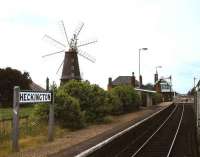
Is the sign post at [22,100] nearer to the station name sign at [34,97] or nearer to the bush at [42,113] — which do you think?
the station name sign at [34,97]

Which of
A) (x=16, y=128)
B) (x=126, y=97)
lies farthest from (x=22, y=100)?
(x=126, y=97)

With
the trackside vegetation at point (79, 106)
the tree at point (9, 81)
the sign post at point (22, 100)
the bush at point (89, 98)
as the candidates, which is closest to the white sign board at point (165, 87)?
the tree at point (9, 81)

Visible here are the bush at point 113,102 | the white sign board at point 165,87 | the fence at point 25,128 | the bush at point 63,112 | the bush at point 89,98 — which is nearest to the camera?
the fence at point 25,128

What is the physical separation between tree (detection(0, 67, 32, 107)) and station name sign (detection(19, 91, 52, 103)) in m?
53.1

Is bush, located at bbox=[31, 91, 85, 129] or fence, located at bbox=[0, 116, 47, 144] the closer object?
fence, located at bbox=[0, 116, 47, 144]

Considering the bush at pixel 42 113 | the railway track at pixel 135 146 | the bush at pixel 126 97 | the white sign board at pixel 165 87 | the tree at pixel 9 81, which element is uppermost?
the white sign board at pixel 165 87

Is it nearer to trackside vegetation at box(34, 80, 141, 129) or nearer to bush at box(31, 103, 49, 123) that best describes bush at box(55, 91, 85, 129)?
trackside vegetation at box(34, 80, 141, 129)

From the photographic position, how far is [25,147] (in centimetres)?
2283

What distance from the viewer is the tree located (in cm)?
7875

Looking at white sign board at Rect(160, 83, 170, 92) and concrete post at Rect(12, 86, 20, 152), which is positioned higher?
white sign board at Rect(160, 83, 170, 92)

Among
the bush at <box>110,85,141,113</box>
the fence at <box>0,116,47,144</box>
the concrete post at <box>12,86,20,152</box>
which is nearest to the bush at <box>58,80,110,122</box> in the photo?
the fence at <box>0,116,47,144</box>

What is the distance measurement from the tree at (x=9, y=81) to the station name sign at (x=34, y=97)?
53.1 metres

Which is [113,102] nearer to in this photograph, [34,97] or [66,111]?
[66,111]

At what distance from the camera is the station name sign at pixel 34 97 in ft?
75.5
